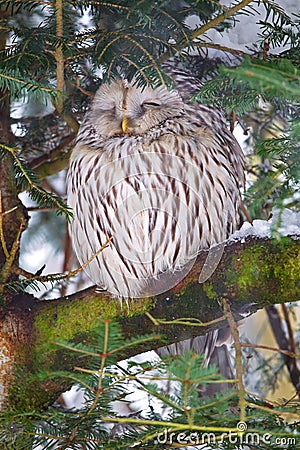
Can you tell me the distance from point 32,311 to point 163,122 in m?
0.64

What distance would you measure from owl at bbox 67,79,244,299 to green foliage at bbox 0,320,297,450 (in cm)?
39

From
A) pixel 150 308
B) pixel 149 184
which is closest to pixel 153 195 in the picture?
pixel 149 184

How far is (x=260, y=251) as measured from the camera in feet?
5.44

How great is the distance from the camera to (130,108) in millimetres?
1975

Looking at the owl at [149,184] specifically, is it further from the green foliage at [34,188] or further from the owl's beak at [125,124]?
the green foliage at [34,188]

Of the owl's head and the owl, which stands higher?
the owl's head

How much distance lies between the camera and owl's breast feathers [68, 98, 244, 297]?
1.95 m

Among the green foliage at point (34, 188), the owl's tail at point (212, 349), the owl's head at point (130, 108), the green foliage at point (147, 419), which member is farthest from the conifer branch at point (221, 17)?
the owl's tail at point (212, 349)

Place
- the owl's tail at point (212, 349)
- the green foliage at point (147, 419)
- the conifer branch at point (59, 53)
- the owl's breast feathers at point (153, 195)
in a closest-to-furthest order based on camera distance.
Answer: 1. the green foliage at point (147, 419)
2. the conifer branch at point (59, 53)
3. the owl's breast feathers at point (153, 195)
4. the owl's tail at point (212, 349)

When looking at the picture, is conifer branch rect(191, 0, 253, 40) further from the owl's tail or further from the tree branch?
the owl's tail

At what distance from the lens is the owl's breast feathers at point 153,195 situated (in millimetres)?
1954

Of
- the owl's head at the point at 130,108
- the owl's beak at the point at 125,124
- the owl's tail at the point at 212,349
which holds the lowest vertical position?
the owl's tail at the point at 212,349

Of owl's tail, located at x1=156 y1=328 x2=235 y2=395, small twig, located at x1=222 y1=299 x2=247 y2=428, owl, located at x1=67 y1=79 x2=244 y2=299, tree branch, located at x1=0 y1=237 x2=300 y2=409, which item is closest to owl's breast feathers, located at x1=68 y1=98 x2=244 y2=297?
owl, located at x1=67 y1=79 x2=244 y2=299

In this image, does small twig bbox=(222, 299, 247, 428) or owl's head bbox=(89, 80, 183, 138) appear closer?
small twig bbox=(222, 299, 247, 428)
